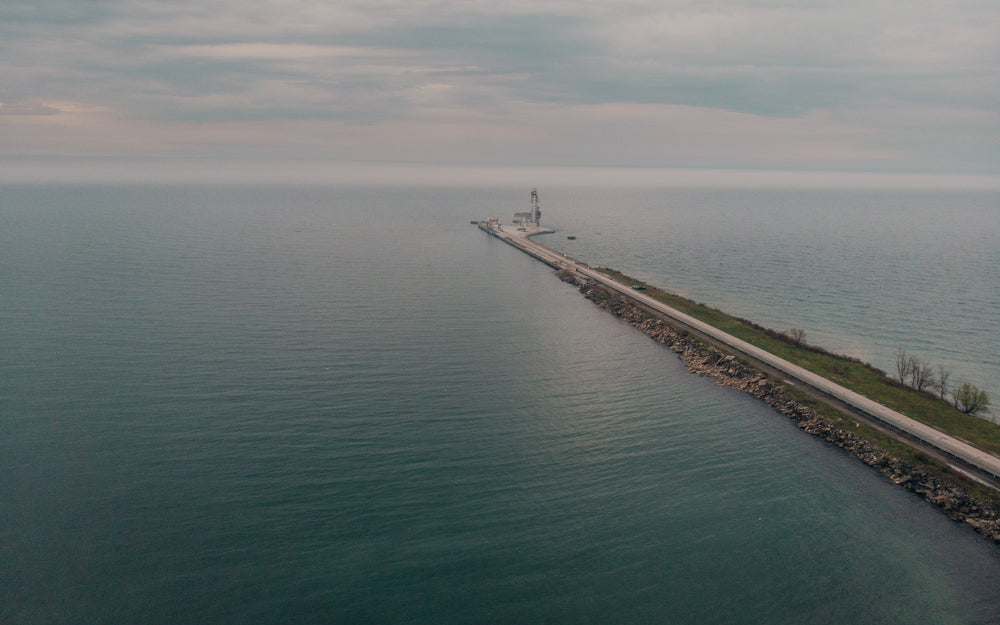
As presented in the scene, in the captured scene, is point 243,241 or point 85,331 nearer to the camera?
point 85,331

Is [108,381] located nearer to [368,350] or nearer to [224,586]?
[368,350]

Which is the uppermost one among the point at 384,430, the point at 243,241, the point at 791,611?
the point at 243,241

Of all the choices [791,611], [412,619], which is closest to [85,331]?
[412,619]

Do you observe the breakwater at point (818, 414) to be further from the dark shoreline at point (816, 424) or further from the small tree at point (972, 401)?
the small tree at point (972, 401)

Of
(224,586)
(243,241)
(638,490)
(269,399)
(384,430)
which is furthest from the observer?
(243,241)

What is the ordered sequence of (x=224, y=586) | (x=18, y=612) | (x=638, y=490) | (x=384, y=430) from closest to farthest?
(x=18, y=612)
(x=224, y=586)
(x=638, y=490)
(x=384, y=430)

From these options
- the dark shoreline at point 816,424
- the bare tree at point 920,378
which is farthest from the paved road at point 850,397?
the bare tree at point 920,378

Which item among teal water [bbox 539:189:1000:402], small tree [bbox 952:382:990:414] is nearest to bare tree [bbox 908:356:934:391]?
small tree [bbox 952:382:990:414]

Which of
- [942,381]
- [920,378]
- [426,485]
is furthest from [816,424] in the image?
[426,485]

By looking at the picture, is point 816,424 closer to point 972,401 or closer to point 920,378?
point 972,401
